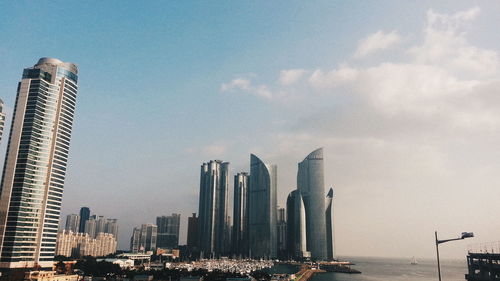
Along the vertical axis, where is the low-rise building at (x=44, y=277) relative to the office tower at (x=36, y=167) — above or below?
below

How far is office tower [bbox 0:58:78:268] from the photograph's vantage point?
102m

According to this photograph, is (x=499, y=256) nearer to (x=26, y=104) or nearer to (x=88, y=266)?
(x=88, y=266)

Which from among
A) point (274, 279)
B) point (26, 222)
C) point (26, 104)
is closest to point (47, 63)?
point (26, 104)

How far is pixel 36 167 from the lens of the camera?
356 ft

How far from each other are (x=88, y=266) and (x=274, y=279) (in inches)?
2409

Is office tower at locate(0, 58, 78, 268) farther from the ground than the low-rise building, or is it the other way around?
office tower at locate(0, 58, 78, 268)

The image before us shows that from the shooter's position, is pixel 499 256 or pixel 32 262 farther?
pixel 32 262

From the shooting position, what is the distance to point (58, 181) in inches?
4478

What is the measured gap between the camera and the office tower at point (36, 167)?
335 ft

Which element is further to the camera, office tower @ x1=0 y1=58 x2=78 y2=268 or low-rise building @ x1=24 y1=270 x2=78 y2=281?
office tower @ x1=0 y1=58 x2=78 y2=268

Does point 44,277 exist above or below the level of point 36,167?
below

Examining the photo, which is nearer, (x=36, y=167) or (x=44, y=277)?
(x=44, y=277)

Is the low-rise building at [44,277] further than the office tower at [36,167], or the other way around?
the office tower at [36,167]

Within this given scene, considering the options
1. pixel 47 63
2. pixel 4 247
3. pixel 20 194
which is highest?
pixel 47 63
